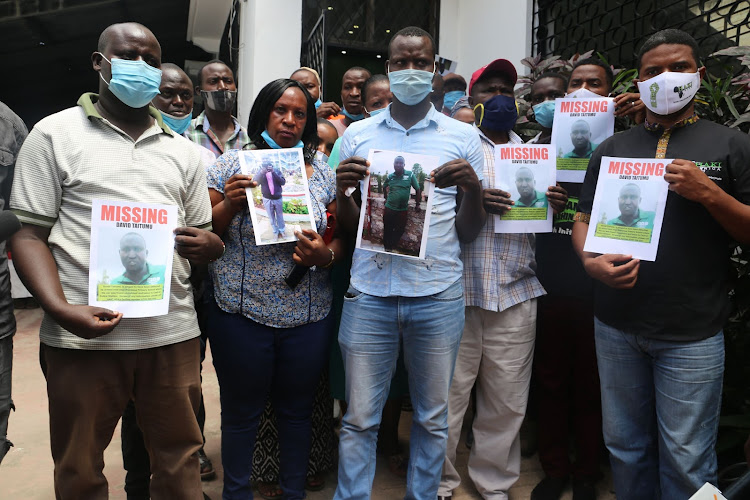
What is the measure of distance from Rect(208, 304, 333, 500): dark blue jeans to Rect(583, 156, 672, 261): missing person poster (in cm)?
125

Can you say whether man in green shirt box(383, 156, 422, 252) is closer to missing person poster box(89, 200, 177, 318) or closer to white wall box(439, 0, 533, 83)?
missing person poster box(89, 200, 177, 318)

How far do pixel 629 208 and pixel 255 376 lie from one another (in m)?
1.66

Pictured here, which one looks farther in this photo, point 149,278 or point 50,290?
point 149,278

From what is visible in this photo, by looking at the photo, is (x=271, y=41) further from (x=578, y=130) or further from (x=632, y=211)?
(x=632, y=211)

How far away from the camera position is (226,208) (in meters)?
2.43

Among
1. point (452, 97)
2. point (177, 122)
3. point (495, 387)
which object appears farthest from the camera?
point (452, 97)

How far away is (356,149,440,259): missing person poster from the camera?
231 cm

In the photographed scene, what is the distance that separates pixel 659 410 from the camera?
2.18 m

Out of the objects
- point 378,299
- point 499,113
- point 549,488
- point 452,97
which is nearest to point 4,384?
point 378,299

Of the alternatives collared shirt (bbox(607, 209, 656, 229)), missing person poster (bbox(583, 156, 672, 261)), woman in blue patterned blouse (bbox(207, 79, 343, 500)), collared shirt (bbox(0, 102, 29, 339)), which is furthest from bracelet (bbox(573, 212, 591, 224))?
collared shirt (bbox(0, 102, 29, 339))

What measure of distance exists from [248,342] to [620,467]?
1.62 m

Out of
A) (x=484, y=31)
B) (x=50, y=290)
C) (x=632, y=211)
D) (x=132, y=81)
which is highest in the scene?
(x=484, y=31)

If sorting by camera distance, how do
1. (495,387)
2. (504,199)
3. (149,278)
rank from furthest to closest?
(495,387)
(504,199)
(149,278)

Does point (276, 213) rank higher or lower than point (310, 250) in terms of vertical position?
higher
